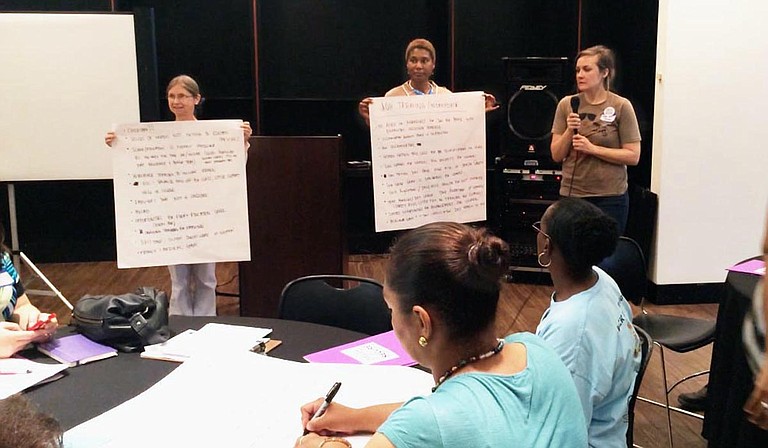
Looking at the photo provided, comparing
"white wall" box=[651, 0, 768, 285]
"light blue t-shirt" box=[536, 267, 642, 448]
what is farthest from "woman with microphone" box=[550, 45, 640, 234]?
"light blue t-shirt" box=[536, 267, 642, 448]

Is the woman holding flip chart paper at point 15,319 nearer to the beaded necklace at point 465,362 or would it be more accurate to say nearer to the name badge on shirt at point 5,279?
the name badge on shirt at point 5,279

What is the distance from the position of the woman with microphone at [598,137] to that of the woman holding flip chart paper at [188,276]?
1973 mm

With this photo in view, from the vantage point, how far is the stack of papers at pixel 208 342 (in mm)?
1773

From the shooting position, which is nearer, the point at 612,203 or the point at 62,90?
the point at 612,203

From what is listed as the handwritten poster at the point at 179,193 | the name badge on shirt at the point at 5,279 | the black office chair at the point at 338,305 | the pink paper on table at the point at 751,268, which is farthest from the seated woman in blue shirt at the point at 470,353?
the handwritten poster at the point at 179,193

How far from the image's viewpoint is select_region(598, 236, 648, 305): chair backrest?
3.02 m

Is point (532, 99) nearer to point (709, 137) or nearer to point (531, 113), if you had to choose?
point (531, 113)

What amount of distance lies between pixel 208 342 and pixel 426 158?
1.64m

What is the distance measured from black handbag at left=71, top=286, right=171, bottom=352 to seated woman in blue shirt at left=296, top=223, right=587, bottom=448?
2.40 feet

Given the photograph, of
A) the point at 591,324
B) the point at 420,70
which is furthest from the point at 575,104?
the point at 591,324

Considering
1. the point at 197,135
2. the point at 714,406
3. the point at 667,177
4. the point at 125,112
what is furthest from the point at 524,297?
the point at 125,112

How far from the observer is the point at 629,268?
3.03 metres

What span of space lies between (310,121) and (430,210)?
330 centimetres

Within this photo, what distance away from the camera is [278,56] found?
620 cm
